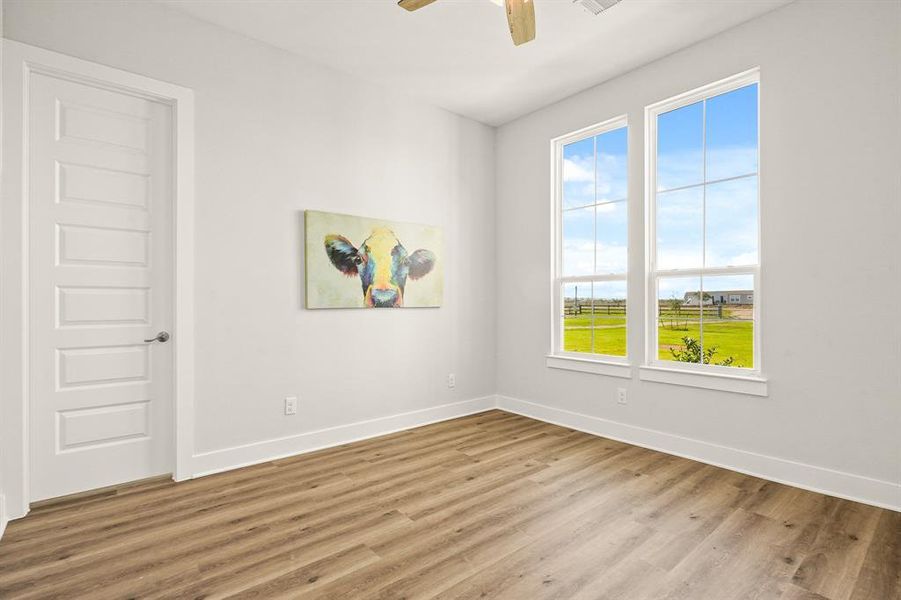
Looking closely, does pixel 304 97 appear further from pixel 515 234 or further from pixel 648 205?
pixel 648 205

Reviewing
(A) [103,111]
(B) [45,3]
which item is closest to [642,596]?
(A) [103,111]

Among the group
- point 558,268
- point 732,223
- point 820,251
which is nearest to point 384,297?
point 558,268

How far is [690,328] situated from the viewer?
3488 mm

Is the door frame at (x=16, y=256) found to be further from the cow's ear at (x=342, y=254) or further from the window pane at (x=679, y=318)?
the window pane at (x=679, y=318)

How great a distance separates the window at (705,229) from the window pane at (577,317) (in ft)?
2.04

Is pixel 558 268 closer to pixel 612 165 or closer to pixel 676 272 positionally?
pixel 612 165

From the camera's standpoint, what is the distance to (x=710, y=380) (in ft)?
10.7

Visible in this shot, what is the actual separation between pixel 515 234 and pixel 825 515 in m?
3.25

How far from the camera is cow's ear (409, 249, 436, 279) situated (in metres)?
4.21

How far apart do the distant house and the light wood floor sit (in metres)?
1.17

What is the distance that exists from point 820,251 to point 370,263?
10.3 feet

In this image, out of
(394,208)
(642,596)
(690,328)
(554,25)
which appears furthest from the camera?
(394,208)

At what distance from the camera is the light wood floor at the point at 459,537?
6.14ft

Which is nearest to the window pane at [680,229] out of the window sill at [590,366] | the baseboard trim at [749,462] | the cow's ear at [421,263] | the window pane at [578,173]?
the window pane at [578,173]
